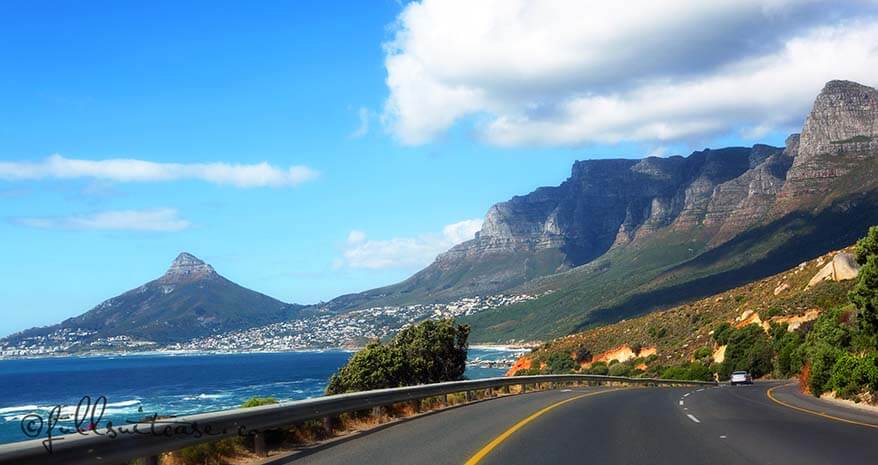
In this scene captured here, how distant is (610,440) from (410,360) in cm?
3767

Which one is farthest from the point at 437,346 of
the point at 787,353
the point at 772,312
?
the point at 772,312

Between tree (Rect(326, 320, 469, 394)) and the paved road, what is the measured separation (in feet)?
76.8

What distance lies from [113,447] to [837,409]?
21.1 metres

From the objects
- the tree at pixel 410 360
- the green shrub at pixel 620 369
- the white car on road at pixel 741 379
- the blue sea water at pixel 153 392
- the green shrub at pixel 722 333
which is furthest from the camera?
the blue sea water at pixel 153 392

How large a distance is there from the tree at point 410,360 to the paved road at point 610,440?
921 inches

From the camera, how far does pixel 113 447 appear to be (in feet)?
29.3

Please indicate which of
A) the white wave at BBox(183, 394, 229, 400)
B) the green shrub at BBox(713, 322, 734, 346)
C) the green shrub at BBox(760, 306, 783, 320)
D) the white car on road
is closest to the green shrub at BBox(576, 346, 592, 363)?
the green shrub at BBox(713, 322, 734, 346)

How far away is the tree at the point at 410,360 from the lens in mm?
44438

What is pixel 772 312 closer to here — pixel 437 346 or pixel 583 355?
pixel 437 346

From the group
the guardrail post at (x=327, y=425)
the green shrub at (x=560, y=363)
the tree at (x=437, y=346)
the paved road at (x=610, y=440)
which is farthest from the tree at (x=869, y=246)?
the green shrub at (x=560, y=363)

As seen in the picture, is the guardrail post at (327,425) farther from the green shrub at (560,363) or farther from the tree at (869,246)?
the green shrub at (560,363)

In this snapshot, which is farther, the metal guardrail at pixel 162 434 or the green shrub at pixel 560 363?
the green shrub at pixel 560 363

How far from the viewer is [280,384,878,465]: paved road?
A: 1209 centimetres

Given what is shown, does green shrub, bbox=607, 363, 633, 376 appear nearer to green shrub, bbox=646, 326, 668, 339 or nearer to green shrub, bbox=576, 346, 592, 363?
green shrub, bbox=646, 326, 668, 339
